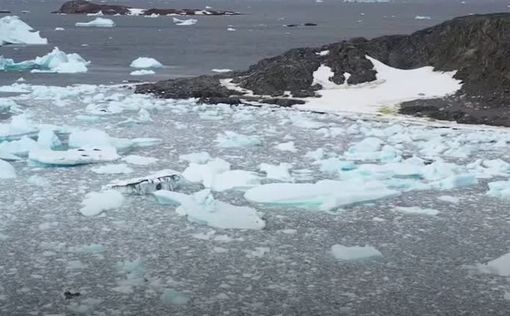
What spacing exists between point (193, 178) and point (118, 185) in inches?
33.7

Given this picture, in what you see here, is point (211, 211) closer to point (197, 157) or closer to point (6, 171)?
point (197, 157)

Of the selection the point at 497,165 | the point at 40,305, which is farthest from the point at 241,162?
the point at 40,305

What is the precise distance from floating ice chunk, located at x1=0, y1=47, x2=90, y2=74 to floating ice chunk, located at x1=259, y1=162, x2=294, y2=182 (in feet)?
50.5

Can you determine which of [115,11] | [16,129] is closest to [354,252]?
[16,129]

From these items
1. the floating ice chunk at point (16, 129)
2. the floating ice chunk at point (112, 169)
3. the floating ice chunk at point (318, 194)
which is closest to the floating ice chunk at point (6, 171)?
the floating ice chunk at point (112, 169)

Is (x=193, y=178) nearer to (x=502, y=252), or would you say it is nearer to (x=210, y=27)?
(x=502, y=252)

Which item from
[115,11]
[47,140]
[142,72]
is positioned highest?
[115,11]

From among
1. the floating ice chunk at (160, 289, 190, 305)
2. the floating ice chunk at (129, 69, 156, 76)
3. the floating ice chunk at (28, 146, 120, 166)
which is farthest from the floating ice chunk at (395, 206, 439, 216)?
the floating ice chunk at (129, 69, 156, 76)

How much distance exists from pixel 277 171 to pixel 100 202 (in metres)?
2.07

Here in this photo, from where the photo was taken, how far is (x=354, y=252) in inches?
211

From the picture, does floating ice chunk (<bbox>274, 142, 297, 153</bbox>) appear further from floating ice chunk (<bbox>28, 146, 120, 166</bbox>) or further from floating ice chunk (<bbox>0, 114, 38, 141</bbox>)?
floating ice chunk (<bbox>0, 114, 38, 141</bbox>)

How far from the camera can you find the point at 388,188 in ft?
24.1

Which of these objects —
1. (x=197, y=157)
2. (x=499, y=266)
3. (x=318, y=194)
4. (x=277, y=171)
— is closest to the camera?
(x=499, y=266)

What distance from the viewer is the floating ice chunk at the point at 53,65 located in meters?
22.4
